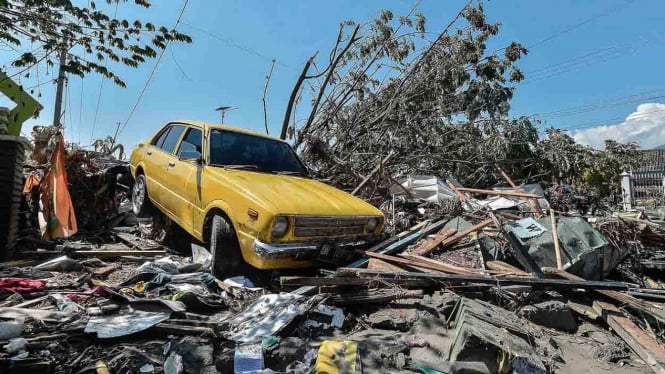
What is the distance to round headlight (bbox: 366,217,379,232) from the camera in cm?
468

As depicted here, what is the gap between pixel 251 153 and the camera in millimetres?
5336

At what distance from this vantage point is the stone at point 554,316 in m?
3.80

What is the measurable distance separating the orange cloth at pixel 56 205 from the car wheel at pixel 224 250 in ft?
8.64

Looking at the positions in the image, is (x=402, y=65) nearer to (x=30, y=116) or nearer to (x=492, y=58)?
(x=492, y=58)

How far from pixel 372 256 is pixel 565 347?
80.6 inches

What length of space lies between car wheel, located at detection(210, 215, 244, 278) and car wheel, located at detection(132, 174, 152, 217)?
2282 mm

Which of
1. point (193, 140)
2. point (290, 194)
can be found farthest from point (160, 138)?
point (290, 194)

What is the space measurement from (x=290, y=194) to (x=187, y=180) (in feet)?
5.00

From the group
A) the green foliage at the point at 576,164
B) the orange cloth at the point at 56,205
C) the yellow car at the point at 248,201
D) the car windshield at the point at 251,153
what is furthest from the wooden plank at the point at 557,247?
the green foliage at the point at 576,164

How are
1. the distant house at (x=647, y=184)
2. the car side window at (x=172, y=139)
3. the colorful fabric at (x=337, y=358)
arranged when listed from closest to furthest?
the colorful fabric at (x=337, y=358), the car side window at (x=172, y=139), the distant house at (x=647, y=184)

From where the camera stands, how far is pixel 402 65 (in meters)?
12.0

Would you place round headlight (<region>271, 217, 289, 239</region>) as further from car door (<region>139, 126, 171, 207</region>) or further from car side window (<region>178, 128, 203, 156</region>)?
car door (<region>139, 126, 171, 207</region>)

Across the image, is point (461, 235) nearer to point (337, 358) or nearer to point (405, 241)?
point (405, 241)

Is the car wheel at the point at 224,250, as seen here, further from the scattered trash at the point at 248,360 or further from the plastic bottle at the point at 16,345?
the plastic bottle at the point at 16,345
